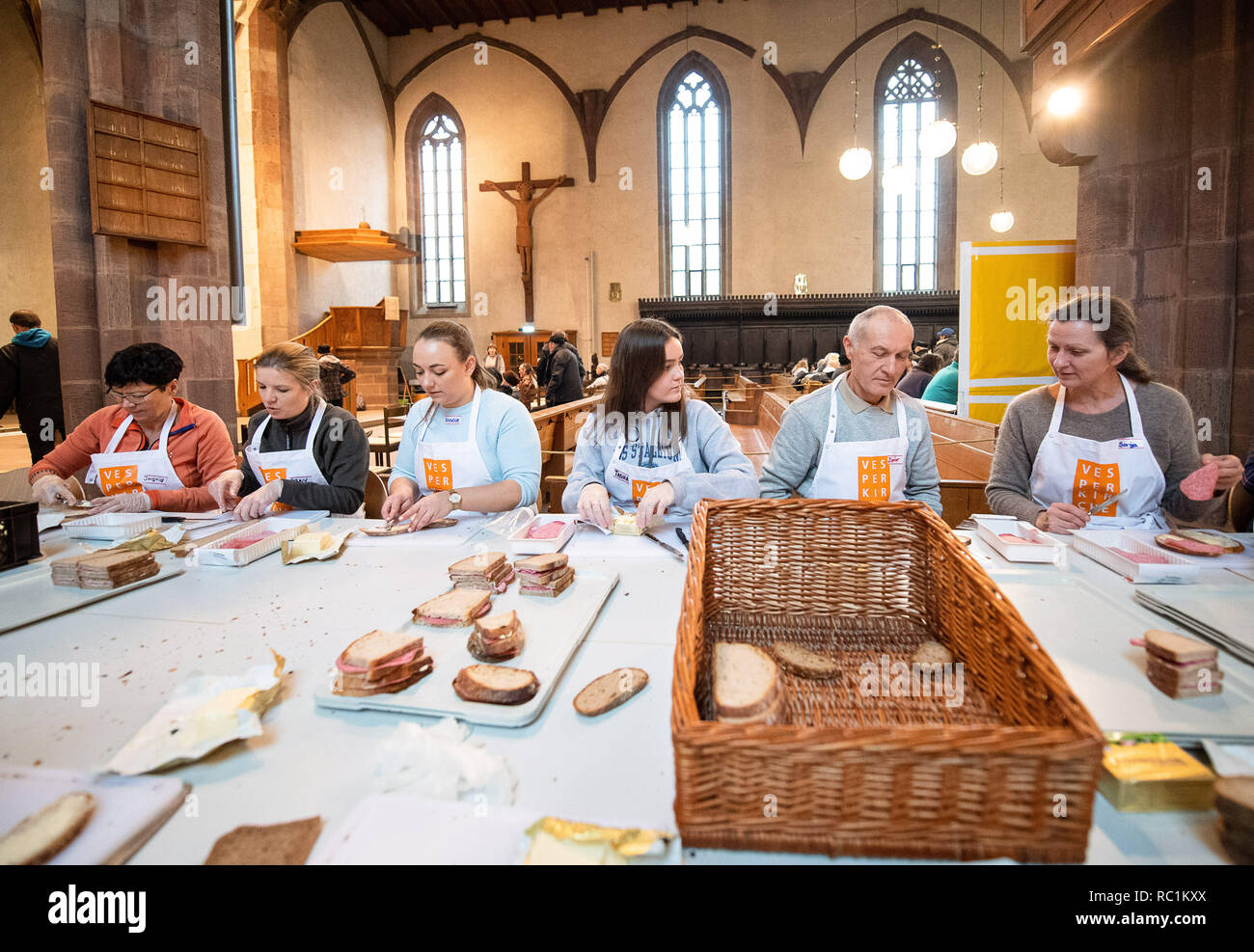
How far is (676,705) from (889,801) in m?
0.24

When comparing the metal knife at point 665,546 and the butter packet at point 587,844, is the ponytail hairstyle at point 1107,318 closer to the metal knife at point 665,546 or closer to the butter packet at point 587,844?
the metal knife at point 665,546

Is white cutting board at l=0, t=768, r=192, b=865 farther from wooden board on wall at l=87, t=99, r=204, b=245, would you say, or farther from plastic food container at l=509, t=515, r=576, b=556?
wooden board on wall at l=87, t=99, r=204, b=245

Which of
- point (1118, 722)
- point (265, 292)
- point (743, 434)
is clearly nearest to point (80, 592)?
point (1118, 722)

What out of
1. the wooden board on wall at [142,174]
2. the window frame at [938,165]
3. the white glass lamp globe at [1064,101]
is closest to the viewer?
the white glass lamp globe at [1064,101]

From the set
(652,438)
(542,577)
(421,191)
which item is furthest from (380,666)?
(421,191)

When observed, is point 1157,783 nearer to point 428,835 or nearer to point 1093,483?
point 428,835

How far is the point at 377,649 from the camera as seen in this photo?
44.6 inches

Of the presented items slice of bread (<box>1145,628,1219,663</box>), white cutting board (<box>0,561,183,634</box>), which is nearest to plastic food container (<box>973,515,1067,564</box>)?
slice of bread (<box>1145,628,1219,663</box>)

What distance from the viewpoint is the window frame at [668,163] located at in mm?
15633

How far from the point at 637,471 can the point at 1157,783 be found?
1866mm

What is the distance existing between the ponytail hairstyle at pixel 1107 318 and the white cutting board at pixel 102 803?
278 cm

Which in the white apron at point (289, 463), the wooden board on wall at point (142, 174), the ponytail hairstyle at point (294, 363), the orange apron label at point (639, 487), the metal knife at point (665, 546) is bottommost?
the metal knife at point (665, 546)

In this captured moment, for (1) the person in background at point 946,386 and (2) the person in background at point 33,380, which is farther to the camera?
(1) the person in background at point 946,386

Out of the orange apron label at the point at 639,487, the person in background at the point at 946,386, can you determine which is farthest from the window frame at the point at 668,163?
the orange apron label at the point at 639,487
